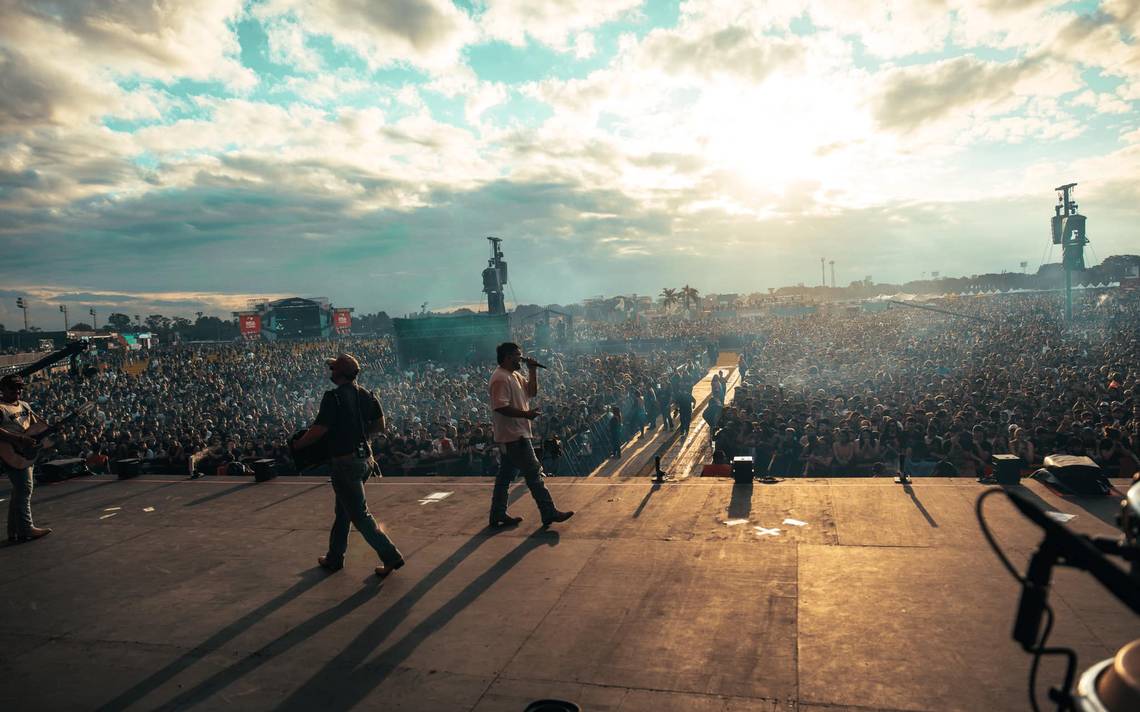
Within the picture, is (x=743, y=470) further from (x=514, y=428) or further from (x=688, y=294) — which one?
(x=688, y=294)

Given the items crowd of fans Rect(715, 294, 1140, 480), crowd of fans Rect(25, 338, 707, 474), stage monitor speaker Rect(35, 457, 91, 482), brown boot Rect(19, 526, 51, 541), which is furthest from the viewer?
crowd of fans Rect(25, 338, 707, 474)

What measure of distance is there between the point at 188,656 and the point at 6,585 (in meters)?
2.91

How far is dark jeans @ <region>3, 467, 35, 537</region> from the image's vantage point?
6738 millimetres

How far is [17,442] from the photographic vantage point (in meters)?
6.61

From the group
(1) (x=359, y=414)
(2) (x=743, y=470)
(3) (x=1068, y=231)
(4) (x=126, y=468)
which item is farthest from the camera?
(3) (x=1068, y=231)

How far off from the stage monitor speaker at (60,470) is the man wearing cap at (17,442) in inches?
153

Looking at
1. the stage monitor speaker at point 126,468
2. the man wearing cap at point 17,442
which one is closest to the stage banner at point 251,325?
the stage monitor speaker at point 126,468

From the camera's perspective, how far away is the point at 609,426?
1688 cm

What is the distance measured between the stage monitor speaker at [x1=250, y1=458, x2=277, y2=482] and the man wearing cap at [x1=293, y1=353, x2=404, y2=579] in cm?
445

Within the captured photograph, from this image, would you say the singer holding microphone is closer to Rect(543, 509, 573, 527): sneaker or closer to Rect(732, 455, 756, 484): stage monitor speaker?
Rect(543, 509, 573, 527): sneaker

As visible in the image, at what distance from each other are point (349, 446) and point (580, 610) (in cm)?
228

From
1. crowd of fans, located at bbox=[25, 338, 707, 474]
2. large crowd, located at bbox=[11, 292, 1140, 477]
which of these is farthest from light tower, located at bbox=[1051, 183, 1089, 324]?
crowd of fans, located at bbox=[25, 338, 707, 474]

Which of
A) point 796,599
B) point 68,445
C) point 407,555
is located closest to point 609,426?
point 407,555

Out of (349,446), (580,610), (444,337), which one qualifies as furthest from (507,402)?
(444,337)
